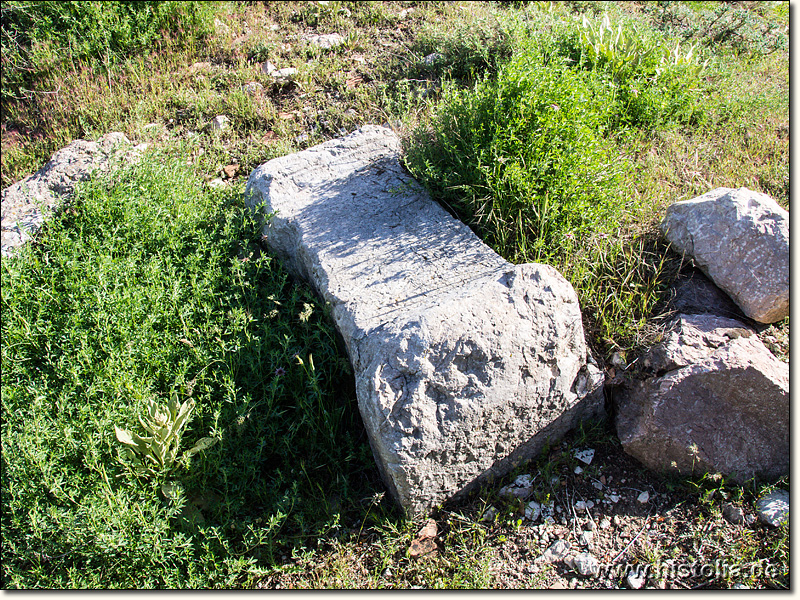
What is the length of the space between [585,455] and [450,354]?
1039mm

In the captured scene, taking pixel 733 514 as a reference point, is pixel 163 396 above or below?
above

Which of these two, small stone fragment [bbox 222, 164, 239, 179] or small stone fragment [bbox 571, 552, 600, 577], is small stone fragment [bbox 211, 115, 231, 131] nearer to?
small stone fragment [bbox 222, 164, 239, 179]

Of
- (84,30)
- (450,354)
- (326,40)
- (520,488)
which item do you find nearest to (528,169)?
(450,354)

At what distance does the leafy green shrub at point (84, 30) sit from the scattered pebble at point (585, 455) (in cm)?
543

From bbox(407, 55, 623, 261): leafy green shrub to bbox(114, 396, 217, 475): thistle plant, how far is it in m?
2.09

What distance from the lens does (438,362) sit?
9.06ft

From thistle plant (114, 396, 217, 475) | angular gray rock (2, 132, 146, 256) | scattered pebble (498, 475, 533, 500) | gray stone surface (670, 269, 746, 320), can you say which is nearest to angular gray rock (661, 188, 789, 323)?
gray stone surface (670, 269, 746, 320)

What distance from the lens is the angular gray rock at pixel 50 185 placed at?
401 centimetres

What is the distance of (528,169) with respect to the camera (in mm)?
3650

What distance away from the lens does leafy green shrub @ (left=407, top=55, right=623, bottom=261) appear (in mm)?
→ 3625

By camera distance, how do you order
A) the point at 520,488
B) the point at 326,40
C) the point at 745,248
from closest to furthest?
1. the point at 520,488
2. the point at 745,248
3. the point at 326,40

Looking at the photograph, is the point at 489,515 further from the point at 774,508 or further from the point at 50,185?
the point at 50,185

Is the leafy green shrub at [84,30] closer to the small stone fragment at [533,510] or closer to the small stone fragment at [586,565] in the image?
the small stone fragment at [533,510]

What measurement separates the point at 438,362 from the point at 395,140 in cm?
232
